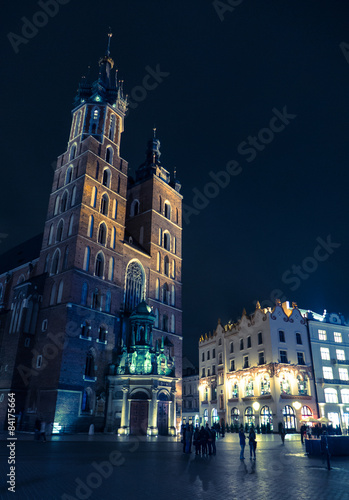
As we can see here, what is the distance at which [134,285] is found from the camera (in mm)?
43938

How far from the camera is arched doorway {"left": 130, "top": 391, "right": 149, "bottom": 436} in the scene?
32366 mm

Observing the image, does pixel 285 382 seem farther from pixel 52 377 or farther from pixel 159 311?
pixel 52 377

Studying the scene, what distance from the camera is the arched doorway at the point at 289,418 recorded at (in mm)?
42125

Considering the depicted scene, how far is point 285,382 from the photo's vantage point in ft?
144

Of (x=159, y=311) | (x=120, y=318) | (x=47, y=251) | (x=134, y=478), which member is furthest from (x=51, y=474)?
(x=159, y=311)

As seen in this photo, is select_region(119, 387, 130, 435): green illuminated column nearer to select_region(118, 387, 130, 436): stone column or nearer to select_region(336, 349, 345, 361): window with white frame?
select_region(118, 387, 130, 436): stone column

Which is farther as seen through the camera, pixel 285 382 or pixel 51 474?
pixel 285 382

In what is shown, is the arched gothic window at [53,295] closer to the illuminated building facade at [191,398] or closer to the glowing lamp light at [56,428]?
the glowing lamp light at [56,428]

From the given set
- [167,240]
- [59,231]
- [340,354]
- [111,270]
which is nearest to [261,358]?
[340,354]

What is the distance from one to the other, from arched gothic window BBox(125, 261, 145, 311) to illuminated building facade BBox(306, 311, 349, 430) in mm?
22873

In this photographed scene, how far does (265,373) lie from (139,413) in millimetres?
18873

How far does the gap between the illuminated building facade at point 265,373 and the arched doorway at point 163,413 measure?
14522mm

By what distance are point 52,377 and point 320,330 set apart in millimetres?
34741

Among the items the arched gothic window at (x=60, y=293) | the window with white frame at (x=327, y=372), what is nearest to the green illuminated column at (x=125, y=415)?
the arched gothic window at (x=60, y=293)
